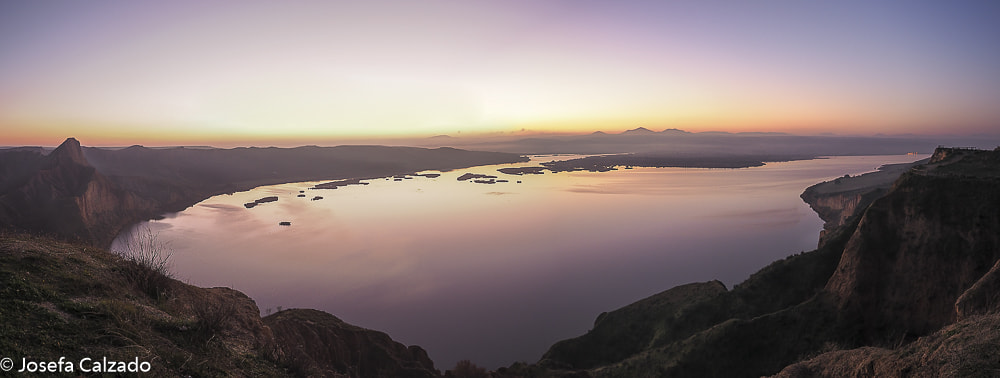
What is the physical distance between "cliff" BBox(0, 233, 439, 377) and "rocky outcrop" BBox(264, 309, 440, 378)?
7.03 m

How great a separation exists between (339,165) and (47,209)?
119 meters

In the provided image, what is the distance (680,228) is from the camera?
211 feet

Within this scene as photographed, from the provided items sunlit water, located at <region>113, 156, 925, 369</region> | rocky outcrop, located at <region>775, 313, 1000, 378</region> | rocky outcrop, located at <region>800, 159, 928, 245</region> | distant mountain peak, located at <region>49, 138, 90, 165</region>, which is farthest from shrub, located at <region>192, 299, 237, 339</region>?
distant mountain peak, located at <region>49, 138, 90, 165</region>

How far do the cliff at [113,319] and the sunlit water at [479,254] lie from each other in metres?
21.9

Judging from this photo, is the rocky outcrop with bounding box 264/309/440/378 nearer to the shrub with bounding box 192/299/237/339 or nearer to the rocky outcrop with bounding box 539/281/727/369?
the rocky outcrop with bounding box 539/281/727/369

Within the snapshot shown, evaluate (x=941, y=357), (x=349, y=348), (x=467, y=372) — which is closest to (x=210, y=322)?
(x=349, y=348)

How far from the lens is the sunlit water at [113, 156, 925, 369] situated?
34375 millimetres

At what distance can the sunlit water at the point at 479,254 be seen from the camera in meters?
34.4

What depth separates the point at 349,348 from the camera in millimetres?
20422

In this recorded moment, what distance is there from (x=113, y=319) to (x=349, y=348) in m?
14.9

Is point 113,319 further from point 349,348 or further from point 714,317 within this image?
point 714,317

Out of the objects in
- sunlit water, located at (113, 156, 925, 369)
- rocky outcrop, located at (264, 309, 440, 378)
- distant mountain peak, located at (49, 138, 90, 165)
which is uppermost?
distant mountain peak, located at (49, 138, 90, 165)

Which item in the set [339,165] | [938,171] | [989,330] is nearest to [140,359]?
[989,330]

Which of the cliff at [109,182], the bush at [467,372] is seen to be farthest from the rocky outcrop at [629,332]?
the cliff at [109,182]
